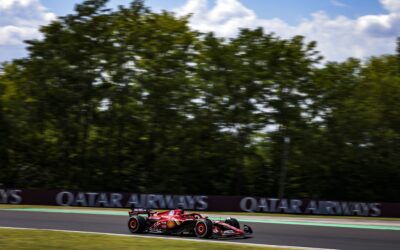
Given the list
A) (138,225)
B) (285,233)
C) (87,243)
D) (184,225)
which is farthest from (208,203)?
(87,243)

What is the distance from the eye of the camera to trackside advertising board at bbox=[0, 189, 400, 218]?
2975 cm

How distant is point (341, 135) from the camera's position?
132 ft

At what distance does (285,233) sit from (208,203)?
14778mm

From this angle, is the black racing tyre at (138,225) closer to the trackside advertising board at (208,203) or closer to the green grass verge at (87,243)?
the green grass verge at (87,243)

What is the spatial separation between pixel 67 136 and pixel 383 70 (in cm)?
2414

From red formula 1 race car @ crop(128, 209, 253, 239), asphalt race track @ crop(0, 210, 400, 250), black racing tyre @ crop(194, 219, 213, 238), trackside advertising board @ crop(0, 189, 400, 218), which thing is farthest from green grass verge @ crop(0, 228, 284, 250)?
trackside advertising board @ crop(0, 189, 400, 218)

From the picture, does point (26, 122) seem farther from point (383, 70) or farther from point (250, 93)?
point (383, 70)

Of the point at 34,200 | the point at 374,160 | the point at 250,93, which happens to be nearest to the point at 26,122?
the point at 34,200

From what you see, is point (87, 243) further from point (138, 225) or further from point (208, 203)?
point (208, 203)

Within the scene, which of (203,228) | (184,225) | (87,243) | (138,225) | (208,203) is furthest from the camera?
(208,203)

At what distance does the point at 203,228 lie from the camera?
14031 millimetres

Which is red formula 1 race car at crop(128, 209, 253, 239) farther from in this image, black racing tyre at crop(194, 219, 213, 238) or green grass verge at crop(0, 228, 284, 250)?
green grass verge at crop(0, 228, 284, 250)

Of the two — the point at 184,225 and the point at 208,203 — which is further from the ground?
the point at 208,203

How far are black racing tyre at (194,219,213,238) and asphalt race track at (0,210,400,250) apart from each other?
0.82 metres
